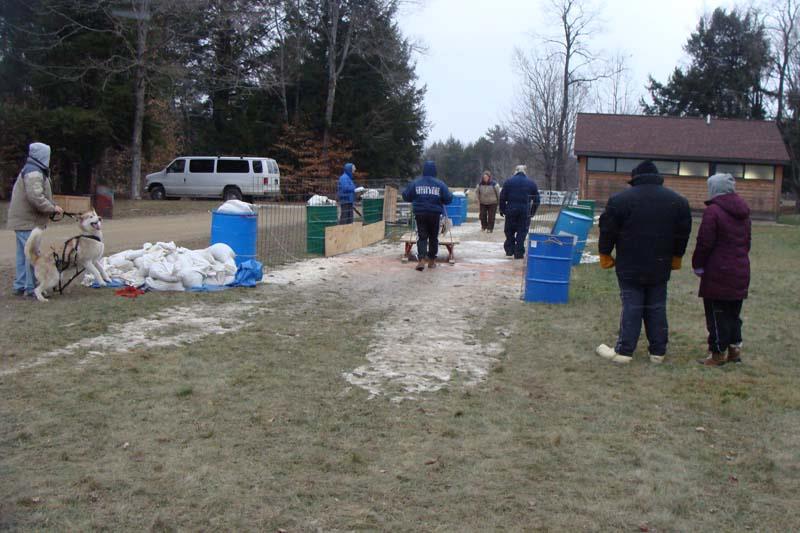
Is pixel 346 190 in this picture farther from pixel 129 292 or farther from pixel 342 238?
pixel 129 292

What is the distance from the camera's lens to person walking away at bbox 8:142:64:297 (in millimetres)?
8336

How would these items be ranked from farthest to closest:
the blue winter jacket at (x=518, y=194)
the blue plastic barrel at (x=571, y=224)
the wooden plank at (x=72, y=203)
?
1. the wooden plank at (x=72, y=203)
2. the blue winter jacket at (x=518, y=194)
3. the blue plastic barrel at (x=571, y=224)

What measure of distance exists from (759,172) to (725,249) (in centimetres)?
3173

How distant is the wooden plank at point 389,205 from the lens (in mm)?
19400

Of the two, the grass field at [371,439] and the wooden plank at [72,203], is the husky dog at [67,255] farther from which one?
the wooden plank at [72,203]

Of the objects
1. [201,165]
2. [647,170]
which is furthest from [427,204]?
[201,165]

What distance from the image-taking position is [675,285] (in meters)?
11.5

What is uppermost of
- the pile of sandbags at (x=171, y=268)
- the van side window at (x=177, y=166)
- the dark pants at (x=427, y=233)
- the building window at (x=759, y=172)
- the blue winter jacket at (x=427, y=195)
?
the building window at (x=759, y=172)

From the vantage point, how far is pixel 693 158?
35031mm

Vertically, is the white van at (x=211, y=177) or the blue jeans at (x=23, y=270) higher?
the white van at (x=211, y=177)

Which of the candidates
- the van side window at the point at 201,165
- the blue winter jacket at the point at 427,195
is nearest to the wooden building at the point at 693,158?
the van side window at the point at 201,165

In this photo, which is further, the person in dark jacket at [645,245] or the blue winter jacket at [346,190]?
the blue winter jacket at [346,190]

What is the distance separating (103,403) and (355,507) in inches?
87.5

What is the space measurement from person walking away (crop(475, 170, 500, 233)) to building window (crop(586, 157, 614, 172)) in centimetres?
1660
